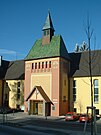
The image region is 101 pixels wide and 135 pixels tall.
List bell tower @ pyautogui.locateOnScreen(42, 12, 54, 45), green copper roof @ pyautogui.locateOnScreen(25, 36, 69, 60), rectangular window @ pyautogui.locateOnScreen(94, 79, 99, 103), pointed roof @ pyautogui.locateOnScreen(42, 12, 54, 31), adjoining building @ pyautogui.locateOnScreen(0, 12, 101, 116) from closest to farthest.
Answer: rectangular window @ pyautogui.locateOnScreen(94, 79, 99, 103) < adjoining building @ pyautogui.locateOnScreen(0, 12, 101, 116) < green copper roof @ pyautogui.locateOnScreen(25, 36, 69, 60) < bell tower @ pyautogui.locateOnScreen(42, 12, 54, 45) < pointed roof @ pyautogui.locateOnScreen(42, 12, 54, 31)

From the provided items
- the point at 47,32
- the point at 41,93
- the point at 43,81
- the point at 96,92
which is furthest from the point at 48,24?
the point at 96,92

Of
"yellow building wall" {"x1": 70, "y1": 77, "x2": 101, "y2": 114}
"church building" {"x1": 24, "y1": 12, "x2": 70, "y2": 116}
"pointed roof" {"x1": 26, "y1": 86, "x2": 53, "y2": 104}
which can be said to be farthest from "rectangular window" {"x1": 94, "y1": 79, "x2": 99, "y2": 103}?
"pointed roof" {"x1": 26, "y1": 86, "x2": 53, "y2": 104}

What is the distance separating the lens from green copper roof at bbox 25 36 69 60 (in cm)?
4974

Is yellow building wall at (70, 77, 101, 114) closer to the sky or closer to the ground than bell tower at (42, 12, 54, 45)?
closer to the ground

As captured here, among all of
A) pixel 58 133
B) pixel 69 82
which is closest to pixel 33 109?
pixel 69 82

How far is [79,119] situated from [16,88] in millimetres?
25017

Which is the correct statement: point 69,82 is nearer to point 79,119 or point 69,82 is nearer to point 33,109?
point 33,109

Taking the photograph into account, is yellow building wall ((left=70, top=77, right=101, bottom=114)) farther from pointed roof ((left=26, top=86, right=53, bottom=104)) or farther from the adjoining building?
pointed roof ((left=26, top=86, right=53, bottom=104))

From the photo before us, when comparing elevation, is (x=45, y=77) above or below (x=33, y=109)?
above

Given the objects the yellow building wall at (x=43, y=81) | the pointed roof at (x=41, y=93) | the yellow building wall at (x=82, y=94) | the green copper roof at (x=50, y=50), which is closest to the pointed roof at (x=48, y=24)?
the green copper roof at (x=50, y=50)

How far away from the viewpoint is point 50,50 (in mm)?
50875

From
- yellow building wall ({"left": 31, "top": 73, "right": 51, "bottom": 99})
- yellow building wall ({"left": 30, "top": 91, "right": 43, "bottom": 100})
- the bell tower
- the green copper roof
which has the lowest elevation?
yellow building wall ({"left": 30, "top": 91, "right": 43, "bottom": 100})

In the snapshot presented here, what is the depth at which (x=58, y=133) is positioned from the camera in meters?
24.5

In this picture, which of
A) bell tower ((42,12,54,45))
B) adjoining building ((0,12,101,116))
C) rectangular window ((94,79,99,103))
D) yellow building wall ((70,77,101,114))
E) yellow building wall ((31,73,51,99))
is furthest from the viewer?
bell tower ((42,12,54,45))
